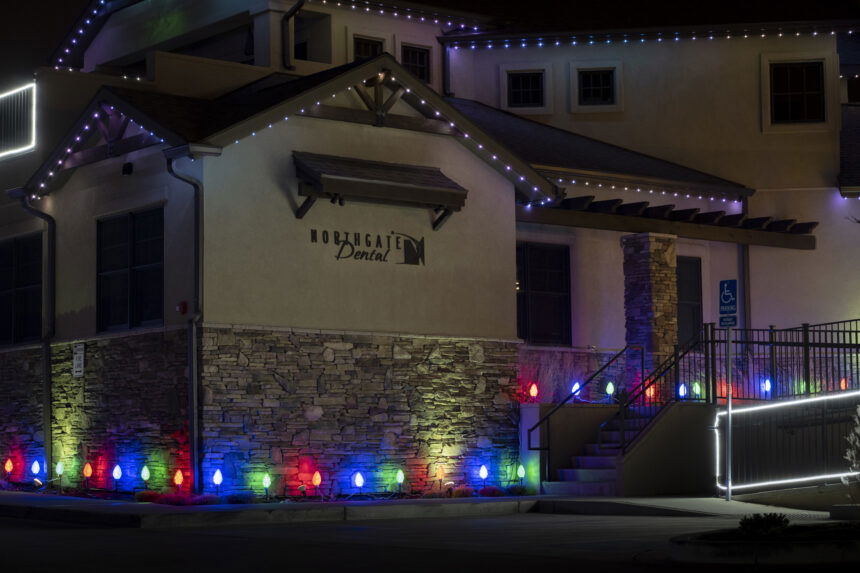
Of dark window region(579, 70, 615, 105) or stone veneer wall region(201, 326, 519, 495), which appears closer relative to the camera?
stone veneer wall region(201, 326, 519, 495)

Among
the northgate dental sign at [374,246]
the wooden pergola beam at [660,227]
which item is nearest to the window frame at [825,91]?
the wooden pergola beam at [660,227]

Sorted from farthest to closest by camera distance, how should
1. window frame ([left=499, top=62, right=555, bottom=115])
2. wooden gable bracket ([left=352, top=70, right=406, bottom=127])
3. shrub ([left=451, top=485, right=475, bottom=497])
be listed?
window frame ([left=499, top=62, right=555, bottom=115]) → wooden gable bracket ([left=352, top=70, right=406, bottom=127]) → shrub ([left=451, top=485, right=475, bottom=497])

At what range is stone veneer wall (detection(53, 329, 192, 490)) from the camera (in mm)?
20812

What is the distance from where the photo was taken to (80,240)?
23.4m

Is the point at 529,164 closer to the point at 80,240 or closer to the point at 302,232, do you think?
the point at 302,232

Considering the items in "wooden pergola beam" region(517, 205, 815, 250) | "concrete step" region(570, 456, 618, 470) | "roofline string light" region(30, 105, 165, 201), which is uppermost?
"roofline string light" region(30, 105, 165, 201)

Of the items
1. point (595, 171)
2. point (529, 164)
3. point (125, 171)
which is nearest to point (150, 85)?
point (125, 171)

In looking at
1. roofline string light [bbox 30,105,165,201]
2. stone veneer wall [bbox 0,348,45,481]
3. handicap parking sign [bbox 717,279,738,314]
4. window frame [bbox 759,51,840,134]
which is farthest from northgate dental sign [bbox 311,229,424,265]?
window frame [bbox 759,51,840,134]

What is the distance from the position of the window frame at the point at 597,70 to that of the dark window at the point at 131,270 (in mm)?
12130

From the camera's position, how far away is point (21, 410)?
24609 mm

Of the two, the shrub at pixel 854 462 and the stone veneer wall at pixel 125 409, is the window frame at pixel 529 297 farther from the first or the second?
the stone veneer wall at pixel 125 409

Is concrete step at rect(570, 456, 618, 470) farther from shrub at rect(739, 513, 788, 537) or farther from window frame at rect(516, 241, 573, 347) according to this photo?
shrub at rect(739, 513, 788, 537)

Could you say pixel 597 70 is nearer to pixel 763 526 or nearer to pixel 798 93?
pixel 798 93

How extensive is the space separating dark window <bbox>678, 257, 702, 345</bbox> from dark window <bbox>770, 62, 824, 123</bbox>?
487 centimetres
